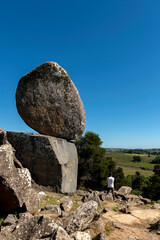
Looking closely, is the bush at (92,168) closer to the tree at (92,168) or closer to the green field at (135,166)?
the tree at (92,168)

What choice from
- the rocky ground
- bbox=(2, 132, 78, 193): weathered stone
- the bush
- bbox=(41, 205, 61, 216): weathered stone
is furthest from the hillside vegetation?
bbox=(41, 205, 61, 216): weathered stone

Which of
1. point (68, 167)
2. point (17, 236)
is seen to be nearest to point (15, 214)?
point (17, 236)

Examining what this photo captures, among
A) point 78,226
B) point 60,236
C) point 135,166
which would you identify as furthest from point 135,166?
point 60,236

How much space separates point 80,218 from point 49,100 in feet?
21.6

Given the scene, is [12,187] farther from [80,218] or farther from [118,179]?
[118,179]

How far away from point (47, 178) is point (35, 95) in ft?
14.3

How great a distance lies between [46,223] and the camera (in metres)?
3.79

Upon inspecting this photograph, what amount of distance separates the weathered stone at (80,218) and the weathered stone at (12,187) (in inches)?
55.2

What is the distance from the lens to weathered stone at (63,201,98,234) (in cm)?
390

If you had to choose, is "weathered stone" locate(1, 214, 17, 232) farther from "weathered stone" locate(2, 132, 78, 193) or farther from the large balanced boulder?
the large balanced boulder

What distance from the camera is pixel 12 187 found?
4.52 metres

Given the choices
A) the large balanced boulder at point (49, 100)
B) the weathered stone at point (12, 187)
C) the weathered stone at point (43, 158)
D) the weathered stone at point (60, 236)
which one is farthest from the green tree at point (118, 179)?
the weathered stone at point (60, 236)

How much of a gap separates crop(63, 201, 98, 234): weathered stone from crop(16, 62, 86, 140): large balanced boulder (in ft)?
Result: 18.5

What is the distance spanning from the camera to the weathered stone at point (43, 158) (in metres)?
8.81
